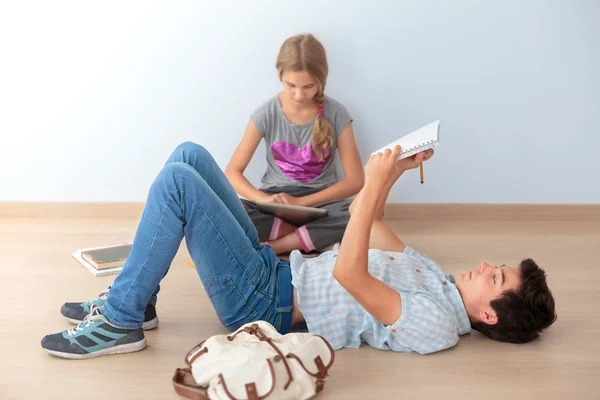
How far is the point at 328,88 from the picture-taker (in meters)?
3.03

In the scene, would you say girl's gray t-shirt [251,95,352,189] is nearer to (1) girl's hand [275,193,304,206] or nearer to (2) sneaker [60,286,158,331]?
(1) girl's hand [275,193,304,206]

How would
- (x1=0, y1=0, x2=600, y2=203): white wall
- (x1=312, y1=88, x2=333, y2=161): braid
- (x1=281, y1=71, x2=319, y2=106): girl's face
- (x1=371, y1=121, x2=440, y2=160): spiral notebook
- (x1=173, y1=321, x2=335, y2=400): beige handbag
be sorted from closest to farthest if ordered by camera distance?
(x1=173, y1=321, x2=335, y2=400): beige handbag < (x1=371, y1=121, x2=440, y2=160): spiral notebook < (x1=281, y1=71, x2=319, y2=106): girl's face < (x1=312, y1=88, x2=333, y2=161): braid < (x1=0, y1=0, x2=600, y2=203): white wall

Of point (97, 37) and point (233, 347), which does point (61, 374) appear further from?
point (97, 37)

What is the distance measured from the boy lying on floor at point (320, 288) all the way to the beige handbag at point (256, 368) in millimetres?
168

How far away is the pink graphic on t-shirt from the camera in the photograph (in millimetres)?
2854

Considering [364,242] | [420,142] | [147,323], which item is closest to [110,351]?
[147,323]

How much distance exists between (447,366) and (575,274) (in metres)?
0.88

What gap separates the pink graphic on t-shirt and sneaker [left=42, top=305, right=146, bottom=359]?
1132mm

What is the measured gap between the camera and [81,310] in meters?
2.08

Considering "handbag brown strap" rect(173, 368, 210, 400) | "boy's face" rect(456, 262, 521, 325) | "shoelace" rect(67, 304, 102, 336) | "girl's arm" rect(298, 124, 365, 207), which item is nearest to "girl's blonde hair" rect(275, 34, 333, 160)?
"girl's arm" rect(298, 124, 365, 207)

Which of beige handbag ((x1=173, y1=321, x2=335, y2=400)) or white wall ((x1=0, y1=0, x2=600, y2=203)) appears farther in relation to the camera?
white wall ((x1=0, y1=0, x2=600, y2=203))

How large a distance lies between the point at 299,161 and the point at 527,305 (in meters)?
1.24

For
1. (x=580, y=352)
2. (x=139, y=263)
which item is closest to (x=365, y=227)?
(x=139, y=263)

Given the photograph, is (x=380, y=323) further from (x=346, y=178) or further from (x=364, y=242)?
(x=346, y=178)
